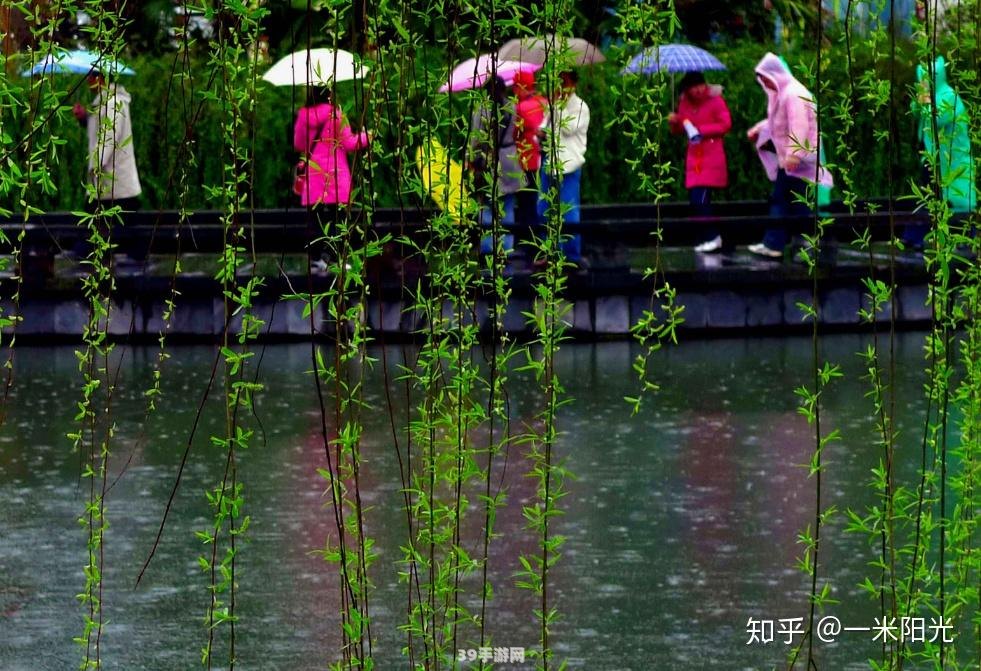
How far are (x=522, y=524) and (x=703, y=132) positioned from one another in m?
8.81

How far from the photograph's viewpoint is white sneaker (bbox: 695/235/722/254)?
1669 centimetres

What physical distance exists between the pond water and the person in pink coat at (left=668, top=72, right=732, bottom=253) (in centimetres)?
394

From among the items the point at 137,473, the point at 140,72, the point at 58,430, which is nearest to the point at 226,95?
A: the point at 137,473

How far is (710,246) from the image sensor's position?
1675 cm

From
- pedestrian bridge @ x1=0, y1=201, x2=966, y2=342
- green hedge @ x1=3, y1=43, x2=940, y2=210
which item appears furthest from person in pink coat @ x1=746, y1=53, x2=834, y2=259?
green hedge @ x1=3, y1=43, x2=940, y2=210

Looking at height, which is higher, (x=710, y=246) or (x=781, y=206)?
(x=781, y=206)

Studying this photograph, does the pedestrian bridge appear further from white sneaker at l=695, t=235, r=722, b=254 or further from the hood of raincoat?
white sneaker at l=695, t=235, r=722, b=254

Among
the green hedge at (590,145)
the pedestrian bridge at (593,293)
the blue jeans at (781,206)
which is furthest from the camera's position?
the green hedge at (590,145)

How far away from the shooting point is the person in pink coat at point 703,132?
16.5 metres

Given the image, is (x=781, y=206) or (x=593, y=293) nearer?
(x=593, y=293)
